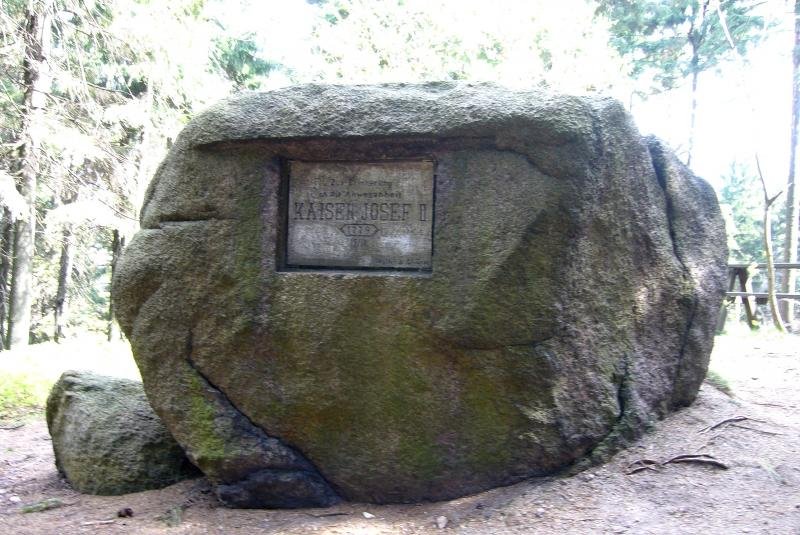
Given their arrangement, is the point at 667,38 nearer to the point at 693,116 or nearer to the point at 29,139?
the point at 693,116

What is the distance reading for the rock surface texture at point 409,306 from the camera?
3480 mm

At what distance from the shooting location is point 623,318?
153 inches

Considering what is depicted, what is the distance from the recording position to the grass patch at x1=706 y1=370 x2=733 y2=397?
16.2 ft

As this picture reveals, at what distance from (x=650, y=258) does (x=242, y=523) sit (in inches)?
107

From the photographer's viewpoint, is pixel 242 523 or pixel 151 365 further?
pixel 151 365

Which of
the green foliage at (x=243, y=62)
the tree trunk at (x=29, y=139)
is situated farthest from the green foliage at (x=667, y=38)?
the tree trunk at (x=29, y=139)

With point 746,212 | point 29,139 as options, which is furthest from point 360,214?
point 746,212

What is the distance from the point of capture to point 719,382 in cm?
504

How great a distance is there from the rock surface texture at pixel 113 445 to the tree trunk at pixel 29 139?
8115 mm

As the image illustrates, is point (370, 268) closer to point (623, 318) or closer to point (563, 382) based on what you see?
point (563, 382)

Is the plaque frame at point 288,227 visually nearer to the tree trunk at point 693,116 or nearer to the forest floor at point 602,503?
the forest floor at point 602,503

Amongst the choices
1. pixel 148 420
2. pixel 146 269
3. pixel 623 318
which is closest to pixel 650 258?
pixel 623 318

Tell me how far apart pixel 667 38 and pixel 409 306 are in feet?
56.6

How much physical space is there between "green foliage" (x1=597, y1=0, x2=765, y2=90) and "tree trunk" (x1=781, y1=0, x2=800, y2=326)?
1274 millimetres
